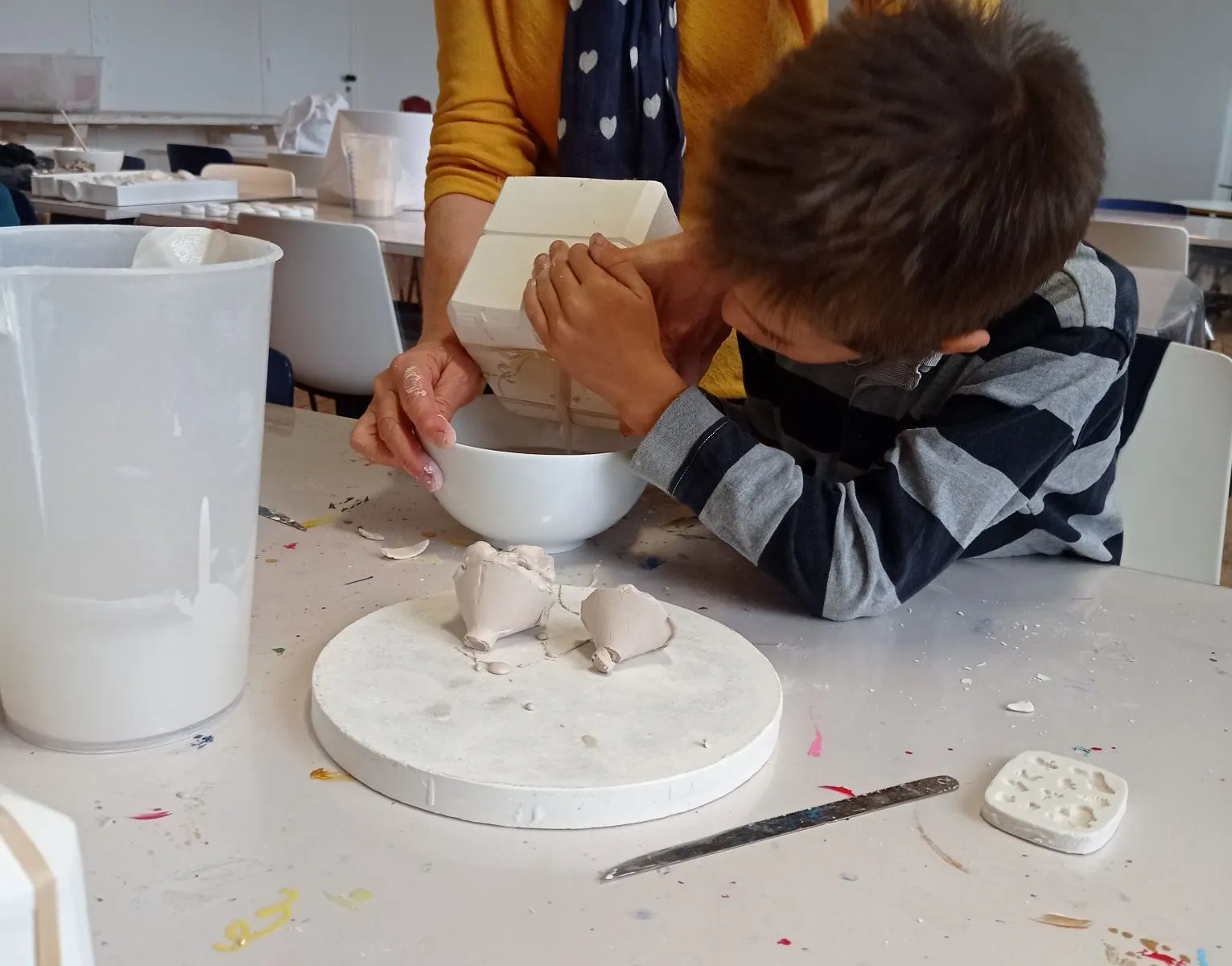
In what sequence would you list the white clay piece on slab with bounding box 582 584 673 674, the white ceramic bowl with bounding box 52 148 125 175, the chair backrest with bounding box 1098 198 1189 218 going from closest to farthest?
the white clay piece on slab with bounding box 582 584 673 674
the white ceramic bowl with bounding box 52 148 125 175
the chair backrest with bounding box 1098 198 1189 218

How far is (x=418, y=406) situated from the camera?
798 mm

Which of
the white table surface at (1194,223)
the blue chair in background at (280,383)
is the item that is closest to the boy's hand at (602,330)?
the blue chair in background at (280,383)

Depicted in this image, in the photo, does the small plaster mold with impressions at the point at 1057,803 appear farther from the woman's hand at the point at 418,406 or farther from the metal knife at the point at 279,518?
the metal knife at the point at 279,518

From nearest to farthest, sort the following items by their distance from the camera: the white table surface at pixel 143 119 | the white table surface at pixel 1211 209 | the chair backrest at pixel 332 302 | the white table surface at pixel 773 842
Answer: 1. the white table surface at pixel 773 842
2. the chair backrest at pixel 332 302
3. the white table surface at pixel 1211 209
4. the white table surface at pixel 143 119

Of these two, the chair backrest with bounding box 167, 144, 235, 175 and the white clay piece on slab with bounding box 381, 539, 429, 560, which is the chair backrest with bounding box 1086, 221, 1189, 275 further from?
the chair backrest with bounding box 167, 144, 235, 175

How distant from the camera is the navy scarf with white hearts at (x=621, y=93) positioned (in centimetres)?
108

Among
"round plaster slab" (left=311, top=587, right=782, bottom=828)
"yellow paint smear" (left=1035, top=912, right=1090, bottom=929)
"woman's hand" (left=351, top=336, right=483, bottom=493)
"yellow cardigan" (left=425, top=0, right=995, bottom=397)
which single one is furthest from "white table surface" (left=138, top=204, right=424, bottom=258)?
"yellow paint smear" (left=1035, top=912, right=1090, bottom=929)

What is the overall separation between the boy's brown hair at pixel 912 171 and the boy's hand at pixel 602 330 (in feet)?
0.44

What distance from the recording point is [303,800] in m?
0.49

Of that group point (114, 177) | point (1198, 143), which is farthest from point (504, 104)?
point (1198, 143)

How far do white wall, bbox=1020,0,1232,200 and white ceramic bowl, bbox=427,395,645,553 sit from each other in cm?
562

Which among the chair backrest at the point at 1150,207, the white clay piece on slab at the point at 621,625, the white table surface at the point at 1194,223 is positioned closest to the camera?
the white clay piece on slab at the point at 621,625

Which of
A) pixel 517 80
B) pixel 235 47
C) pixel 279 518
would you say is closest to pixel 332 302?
pixel 517 80

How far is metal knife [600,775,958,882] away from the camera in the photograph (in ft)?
1.51
